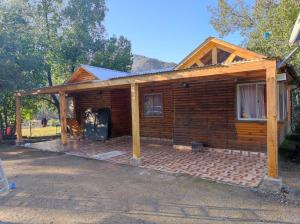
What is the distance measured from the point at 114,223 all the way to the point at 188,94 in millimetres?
5633

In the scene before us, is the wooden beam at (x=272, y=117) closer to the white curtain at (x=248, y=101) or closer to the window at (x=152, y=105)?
the white curtain at (x=248, y=101)

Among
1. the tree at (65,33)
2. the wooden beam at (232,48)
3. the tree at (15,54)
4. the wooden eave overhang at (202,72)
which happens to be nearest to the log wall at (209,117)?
the wooden beam at (232,48)

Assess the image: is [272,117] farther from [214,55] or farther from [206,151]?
[206,151]

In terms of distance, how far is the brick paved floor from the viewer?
202 inches

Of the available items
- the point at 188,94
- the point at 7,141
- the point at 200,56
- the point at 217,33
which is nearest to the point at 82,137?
the point at 7,141

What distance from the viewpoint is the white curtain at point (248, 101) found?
22.5 feet

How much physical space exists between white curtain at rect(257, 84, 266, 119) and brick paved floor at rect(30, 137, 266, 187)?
1.23m

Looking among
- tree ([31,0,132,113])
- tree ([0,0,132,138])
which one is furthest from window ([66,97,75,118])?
tree ([31,0,132,113])

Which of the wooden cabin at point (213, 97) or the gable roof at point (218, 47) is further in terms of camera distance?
the gable roof at point (218, 47)


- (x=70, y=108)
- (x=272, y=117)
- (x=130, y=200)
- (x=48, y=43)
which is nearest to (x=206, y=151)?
(x=272, y=117)

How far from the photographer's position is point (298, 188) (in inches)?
173

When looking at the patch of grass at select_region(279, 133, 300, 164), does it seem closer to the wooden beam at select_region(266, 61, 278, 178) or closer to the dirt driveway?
the wooden beam at select_region(266, 61, 278, 178)

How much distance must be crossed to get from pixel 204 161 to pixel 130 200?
123 inches

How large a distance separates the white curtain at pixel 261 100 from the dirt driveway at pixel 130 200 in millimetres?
3200
